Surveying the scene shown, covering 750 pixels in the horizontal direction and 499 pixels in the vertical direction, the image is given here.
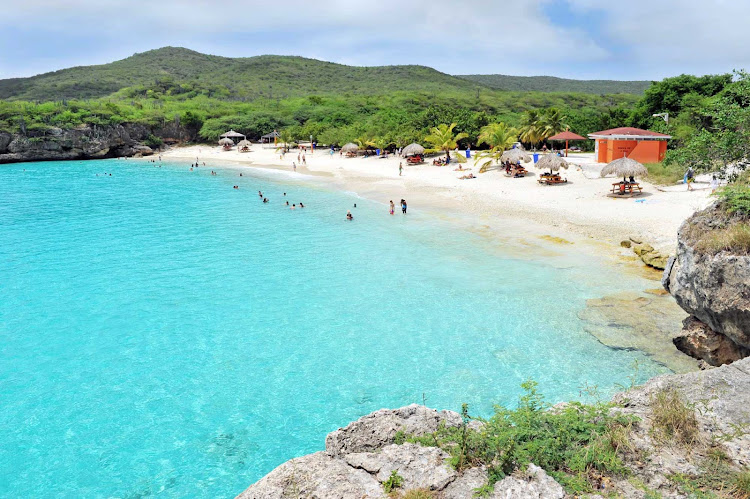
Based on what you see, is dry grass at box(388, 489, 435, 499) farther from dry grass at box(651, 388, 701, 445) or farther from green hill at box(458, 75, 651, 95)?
green hill at box(458, 75, 651, 95)

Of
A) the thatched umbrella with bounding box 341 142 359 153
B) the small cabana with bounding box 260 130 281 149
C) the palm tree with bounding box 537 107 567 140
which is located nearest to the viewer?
the palm tree with bounding box 537 107 567 140

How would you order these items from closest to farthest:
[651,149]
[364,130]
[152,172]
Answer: [651,149]
[152,172]
[364,130]

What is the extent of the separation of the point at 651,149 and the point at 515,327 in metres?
26.0

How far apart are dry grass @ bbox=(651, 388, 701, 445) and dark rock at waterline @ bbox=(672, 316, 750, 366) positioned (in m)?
4.36

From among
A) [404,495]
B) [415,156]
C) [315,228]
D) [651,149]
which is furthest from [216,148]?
[404,495]

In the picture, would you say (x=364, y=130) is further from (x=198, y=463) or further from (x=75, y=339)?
(x=198, y=463)

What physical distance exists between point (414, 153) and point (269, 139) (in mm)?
37688

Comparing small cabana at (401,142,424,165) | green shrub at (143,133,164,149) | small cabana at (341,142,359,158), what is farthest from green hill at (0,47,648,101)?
small cabana at (401,142,424,165)

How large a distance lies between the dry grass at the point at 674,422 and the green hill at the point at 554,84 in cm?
17076

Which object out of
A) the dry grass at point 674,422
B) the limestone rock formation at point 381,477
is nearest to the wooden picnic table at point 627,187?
the dry grass at point 674,422

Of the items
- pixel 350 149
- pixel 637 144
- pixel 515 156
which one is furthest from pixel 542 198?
pixel 350 149

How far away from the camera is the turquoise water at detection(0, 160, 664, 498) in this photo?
28.1ft

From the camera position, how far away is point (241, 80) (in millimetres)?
135875

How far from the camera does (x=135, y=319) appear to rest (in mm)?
14109
